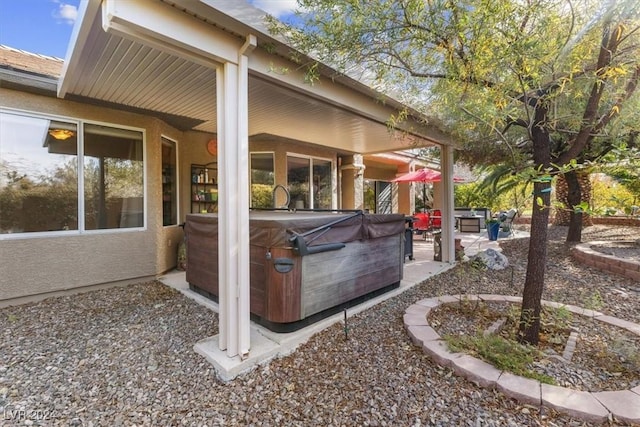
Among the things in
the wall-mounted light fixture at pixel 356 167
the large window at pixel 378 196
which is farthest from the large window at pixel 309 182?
the large window at pixel 378 196

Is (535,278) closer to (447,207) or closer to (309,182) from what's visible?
(447,207)

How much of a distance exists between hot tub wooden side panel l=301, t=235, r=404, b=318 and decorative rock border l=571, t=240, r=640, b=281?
387 centimetres

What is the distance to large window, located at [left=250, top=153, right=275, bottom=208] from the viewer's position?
7.98 m

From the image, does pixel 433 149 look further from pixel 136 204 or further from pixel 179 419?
pixel 179 419

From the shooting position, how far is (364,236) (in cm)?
425

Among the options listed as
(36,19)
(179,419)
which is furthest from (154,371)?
(36,19)

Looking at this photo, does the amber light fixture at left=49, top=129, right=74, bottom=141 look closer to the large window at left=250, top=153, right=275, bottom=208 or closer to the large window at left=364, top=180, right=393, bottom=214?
the large window at left=250, top=153, right=275, bottom=208

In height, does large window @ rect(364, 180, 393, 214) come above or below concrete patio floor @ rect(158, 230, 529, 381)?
above

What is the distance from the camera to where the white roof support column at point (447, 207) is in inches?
271

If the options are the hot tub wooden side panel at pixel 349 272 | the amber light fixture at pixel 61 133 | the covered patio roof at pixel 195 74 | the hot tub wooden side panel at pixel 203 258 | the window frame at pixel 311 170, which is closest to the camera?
the covered patio roof at pixel 195 74

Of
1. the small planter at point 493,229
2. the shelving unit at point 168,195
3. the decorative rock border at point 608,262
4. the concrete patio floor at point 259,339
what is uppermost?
the shelving unit at point 168,195

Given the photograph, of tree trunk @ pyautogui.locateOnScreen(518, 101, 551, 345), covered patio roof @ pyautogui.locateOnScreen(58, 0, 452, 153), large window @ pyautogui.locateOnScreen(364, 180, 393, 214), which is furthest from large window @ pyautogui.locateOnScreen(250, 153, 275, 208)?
tree trunk @ pyautogui.locateOnScreen(518, 101, 551, 345)

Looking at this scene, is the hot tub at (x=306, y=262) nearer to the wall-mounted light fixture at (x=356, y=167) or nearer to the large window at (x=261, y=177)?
the large window at (x=261, y=177)

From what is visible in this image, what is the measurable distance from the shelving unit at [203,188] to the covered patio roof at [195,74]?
0.97 m
